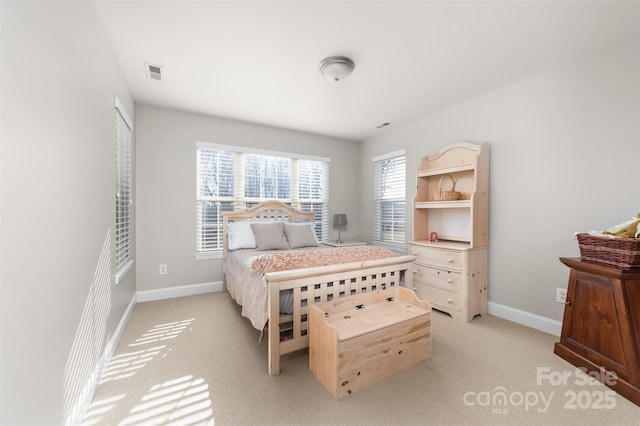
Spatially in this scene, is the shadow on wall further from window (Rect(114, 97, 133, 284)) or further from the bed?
the bed

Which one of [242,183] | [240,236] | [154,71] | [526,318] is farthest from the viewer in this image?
[242,183]

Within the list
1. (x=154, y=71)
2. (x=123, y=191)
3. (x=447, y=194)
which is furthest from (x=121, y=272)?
(x=447, y=194)

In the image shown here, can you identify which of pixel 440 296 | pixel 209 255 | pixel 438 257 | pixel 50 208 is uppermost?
pixel 50 208

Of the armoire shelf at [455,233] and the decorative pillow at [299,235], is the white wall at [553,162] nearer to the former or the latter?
the armoire shelf at [455,233]

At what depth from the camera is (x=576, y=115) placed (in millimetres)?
2408

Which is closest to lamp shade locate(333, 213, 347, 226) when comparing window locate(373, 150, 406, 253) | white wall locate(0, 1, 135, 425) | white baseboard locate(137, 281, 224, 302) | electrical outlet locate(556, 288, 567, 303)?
window locate(373, 150, 406, 253)

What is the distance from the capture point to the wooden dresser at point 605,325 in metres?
1.70

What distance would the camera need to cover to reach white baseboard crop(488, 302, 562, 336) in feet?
8.26

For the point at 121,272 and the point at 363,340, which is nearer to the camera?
the point at 363,340

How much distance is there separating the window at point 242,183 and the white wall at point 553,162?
2.35 m

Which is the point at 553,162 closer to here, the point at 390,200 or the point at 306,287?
the point at 390,200

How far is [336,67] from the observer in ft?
7.78

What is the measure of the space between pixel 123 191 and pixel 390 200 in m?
3.62

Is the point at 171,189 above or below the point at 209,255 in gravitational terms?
above
